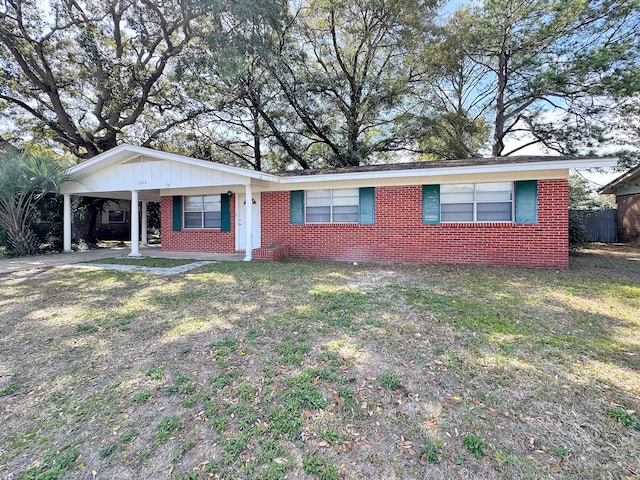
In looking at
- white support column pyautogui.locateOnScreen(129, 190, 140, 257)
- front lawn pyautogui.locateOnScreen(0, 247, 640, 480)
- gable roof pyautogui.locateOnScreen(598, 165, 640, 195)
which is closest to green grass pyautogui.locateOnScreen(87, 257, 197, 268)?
white support column pyautogui.locateOnScreen(129, 190, 140, 257)

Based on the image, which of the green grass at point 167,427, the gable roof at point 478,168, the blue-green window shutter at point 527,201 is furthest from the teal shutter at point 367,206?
the green grass at point 167,427

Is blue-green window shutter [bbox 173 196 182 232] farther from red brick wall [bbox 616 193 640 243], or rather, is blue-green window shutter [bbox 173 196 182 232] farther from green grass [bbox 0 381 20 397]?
red brick wall [bbox 616 193 640 243]

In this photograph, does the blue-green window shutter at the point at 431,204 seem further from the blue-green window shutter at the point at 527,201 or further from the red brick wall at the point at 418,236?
the blue-green window shutter at the point at 527,201

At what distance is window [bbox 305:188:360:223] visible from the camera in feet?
32.0

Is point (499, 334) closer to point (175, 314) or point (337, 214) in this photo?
point (175, 314)

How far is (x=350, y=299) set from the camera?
519 cm

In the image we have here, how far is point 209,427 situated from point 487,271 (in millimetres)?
7195

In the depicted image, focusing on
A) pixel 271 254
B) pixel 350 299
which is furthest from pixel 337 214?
pixel 350 299

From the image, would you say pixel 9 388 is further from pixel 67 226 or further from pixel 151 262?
pixel 67 226

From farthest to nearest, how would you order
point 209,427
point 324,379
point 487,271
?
point 487,271 < point 324,379 < point 209,427

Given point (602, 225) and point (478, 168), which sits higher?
point (478, 168)

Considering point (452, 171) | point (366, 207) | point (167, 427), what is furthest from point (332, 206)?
point (167, 427)

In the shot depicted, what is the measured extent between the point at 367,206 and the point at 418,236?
1728mm

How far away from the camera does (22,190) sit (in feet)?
33.0
